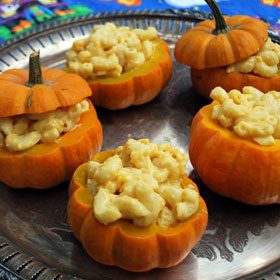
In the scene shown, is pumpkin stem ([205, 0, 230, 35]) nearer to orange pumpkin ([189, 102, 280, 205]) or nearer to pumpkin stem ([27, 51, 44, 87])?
orange pumpkin ([189, 102, 280, 205])

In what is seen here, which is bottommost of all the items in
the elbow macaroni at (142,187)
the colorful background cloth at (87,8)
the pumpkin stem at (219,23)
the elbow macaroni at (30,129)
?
the colorful background cloth at (87,8)

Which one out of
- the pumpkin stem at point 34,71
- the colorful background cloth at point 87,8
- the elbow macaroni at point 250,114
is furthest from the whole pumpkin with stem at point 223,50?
the colorful background cloth at point 87,8

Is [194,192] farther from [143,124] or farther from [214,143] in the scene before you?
[143,124]

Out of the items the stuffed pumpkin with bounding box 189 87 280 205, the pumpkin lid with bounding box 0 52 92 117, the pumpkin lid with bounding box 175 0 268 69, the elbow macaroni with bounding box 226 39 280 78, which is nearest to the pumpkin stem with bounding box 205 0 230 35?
the pumpkin lid with bounding box 175 0 268 69

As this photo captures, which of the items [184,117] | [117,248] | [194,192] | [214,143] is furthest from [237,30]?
[117,248]

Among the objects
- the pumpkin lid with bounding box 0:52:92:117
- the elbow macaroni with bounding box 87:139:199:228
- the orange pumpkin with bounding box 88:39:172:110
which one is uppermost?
the pumpkin lid with bounding box 0:52:92:117

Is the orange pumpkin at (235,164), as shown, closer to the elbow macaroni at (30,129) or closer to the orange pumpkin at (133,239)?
the orange pumpkin at (133,239)
